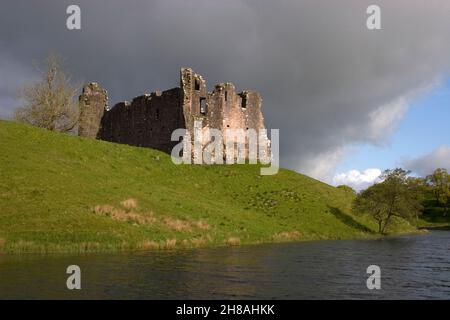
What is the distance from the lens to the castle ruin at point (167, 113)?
74.4 metres

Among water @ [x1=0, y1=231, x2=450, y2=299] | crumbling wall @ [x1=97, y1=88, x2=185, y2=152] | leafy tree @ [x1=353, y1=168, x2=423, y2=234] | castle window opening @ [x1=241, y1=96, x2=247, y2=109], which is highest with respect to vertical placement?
castle window opening @ [x1=241, y1=96, x2=247, y2=109]

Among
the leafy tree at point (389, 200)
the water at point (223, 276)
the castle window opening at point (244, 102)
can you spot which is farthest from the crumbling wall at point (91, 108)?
the water at point (223, 276)

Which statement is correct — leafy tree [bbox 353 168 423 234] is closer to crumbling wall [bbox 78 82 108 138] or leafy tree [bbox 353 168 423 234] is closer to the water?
the water

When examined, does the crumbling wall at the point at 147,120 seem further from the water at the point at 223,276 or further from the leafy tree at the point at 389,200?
the water at the point at 223,276

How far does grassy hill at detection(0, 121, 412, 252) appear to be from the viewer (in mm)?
38156

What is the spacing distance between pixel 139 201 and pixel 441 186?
12922 cm

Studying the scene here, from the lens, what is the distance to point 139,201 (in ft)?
157

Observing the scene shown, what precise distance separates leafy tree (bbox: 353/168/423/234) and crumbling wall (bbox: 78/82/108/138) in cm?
4953

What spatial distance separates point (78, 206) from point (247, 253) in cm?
1622

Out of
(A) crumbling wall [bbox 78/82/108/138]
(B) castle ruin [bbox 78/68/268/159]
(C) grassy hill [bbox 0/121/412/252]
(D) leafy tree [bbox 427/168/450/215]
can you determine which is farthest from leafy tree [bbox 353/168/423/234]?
(D) leafy tree [bbox 427/168/450/215]

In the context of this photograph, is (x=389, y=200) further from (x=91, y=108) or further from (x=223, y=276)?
(x=91, y=108)

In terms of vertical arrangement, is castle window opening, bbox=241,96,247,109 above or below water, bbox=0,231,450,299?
above
